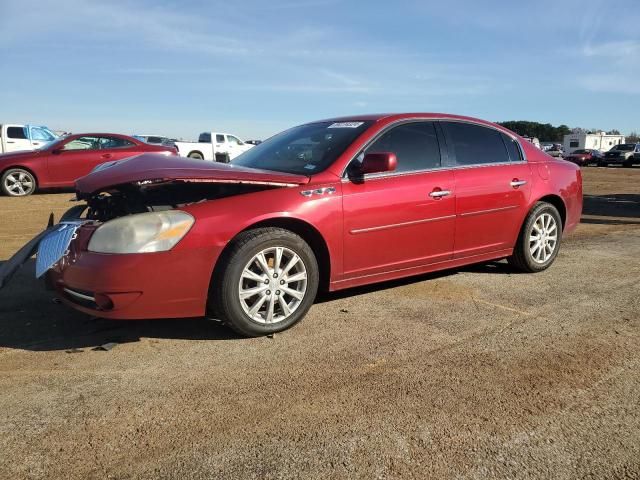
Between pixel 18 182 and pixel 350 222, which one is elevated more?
pixel 18 182

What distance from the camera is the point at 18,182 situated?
11469mm

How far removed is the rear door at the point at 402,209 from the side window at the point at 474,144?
21cm

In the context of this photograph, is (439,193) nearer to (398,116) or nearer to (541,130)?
(398,116)

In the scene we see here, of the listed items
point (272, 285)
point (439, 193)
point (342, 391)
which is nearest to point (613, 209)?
point (439, 193)

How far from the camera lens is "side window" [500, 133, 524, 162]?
513 cm

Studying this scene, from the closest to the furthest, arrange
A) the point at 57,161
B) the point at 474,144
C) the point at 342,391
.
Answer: the point at 342,391 → the point at 474,144 → the point at 57,161

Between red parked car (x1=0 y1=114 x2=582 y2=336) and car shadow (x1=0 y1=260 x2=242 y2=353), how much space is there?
11.1 inches

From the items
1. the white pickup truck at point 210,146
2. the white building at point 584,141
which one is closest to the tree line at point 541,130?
the white building at point 584,141

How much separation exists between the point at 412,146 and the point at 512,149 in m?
1.33

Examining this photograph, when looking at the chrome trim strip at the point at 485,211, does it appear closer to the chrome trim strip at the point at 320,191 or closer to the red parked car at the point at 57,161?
the chrome trim strip at the point at 320,191

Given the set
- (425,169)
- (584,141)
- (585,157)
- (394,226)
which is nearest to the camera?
(394,226)

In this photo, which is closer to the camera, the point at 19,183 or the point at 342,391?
the point at 342,391

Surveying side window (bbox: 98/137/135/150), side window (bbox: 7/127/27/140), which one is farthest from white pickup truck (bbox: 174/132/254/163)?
side window (bbox: 98/137/135/150)

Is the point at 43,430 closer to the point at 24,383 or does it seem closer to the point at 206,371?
the point at 24,383
